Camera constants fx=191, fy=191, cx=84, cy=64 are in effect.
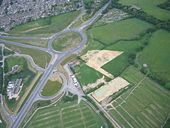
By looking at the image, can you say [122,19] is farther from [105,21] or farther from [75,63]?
[75,63]

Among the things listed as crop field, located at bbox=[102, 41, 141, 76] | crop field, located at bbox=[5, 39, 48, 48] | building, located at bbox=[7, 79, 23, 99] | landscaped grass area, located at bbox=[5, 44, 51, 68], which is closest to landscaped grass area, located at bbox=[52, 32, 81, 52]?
crop field, located at bbox=[5, 39, 48, 48]

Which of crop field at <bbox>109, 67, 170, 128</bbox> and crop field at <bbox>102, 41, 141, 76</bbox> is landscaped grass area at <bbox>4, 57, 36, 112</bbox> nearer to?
crop field at <bbox>102, 41, 141, 76</bbox>

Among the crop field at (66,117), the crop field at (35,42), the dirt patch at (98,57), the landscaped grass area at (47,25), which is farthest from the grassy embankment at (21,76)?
the dirt patch at (98,57)

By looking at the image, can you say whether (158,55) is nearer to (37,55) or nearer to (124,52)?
(124,52)

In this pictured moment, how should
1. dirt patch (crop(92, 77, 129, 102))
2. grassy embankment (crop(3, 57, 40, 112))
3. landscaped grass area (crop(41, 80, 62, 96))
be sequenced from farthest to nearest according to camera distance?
landscaped grass area (crop(41, 80, 62, 96)) → grassy embankment (crop(3, 57, 40, 112)) → dirt patch (crop(92, 77, 129, 102))

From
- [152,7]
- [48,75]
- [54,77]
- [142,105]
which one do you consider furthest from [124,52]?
[152,7]
